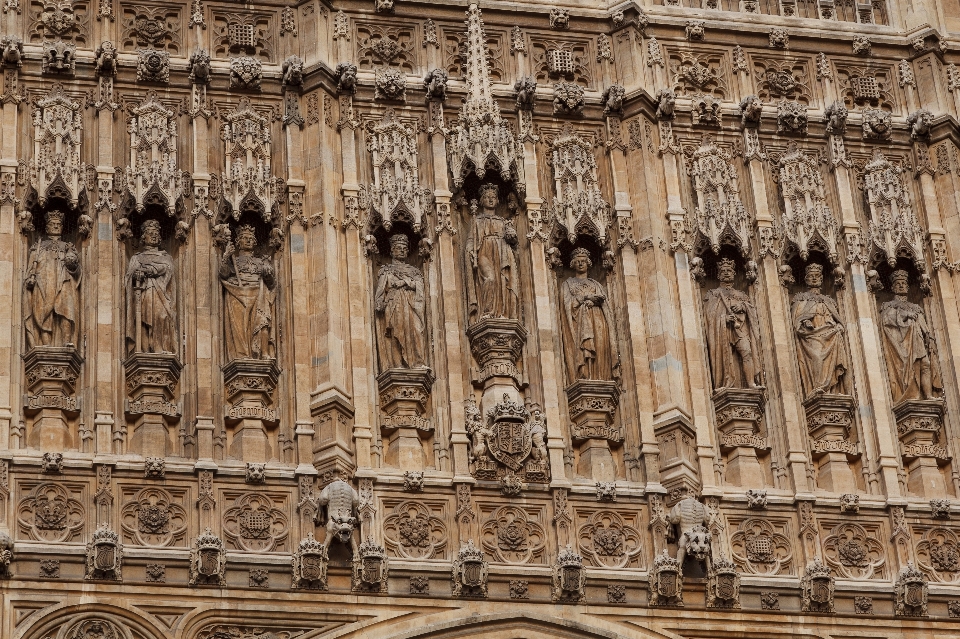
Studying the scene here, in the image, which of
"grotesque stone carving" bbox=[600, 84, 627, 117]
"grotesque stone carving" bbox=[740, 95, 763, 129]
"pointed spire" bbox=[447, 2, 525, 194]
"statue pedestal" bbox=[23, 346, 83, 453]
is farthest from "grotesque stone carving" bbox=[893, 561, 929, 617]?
"statue pedestal" bbox=[23, 346, 83, 453]

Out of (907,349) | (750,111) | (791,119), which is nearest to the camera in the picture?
(907,349)

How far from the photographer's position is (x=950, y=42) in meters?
27.6

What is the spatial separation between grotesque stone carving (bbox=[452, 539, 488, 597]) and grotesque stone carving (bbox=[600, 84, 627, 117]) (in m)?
5.49

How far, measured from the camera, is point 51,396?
23.8m

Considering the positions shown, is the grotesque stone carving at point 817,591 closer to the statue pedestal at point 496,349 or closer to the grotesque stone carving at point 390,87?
the statue pedestal at point 496,349

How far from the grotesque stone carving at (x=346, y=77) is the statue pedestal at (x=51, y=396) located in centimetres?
414

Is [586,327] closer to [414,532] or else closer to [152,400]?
[414,532]

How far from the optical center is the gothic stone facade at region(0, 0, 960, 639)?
77.0 ft

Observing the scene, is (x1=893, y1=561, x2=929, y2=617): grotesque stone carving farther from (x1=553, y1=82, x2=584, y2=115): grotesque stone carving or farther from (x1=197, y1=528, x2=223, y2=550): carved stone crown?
(x1=197, y1=528, x2=223, y2=550): carved stone crown

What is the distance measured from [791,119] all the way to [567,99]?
2.44m

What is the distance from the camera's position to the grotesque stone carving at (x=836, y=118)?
26.9m

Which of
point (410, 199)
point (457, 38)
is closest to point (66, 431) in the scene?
point (410, 199)

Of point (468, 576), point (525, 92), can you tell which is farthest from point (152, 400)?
point (525, 92)

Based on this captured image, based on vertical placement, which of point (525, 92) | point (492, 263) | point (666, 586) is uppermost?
point (525, 92)
